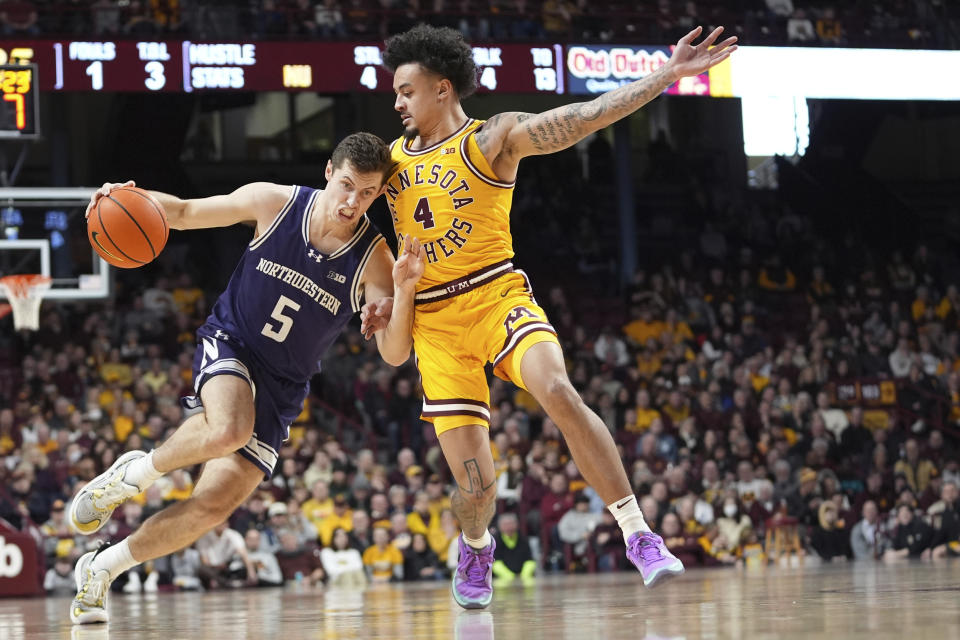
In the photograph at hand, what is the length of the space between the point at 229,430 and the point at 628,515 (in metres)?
1.70

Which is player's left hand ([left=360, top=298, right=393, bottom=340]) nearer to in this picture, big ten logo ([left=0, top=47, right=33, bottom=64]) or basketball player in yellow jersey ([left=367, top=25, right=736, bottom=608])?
basketball player in yellow jersey ([left=367, top=25, right=736, bottom=608])

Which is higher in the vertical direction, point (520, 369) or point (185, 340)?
point (185, 340)

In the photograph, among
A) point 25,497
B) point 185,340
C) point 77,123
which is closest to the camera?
point 25,497

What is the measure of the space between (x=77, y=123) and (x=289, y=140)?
3646 millimetres

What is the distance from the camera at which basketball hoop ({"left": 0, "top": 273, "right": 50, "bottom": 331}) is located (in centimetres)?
1259

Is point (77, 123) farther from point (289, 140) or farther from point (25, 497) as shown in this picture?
point (25, 497)

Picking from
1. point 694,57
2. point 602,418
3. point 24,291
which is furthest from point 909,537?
point 694,57

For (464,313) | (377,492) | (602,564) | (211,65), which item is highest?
(211,65)

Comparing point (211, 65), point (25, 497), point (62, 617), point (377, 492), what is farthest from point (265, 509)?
point (62, 617)

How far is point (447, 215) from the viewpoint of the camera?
5793 millimetres

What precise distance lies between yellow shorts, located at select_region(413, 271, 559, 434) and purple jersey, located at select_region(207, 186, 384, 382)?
371mm

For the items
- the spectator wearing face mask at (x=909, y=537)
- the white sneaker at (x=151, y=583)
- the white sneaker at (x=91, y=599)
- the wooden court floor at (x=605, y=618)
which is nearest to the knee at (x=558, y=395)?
the wooden court floor at (x=605, y=618)

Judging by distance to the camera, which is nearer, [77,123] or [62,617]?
[62,617]

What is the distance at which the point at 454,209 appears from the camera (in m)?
5.79
